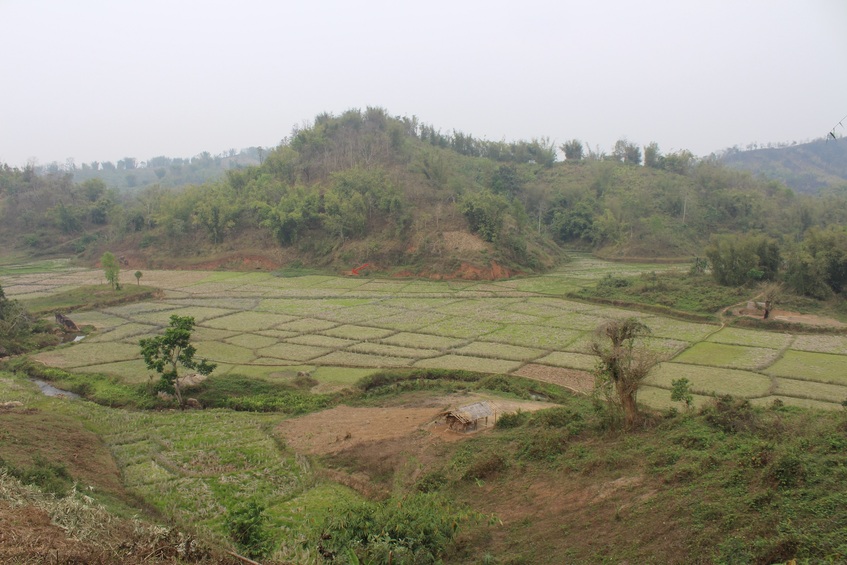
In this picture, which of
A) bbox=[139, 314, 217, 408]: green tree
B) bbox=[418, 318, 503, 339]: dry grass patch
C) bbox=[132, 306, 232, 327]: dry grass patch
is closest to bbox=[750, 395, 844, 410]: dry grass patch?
bbox=[418, 318, 503, 339]: dry grass patch

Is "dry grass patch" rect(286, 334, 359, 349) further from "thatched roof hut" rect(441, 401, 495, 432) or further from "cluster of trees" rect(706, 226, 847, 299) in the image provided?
"cluster of trees" rect(706, 226, 847, 299)

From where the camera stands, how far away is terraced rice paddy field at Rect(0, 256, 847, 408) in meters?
21.7

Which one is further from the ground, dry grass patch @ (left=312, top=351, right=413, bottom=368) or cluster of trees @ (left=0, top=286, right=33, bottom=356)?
cluster of trees @ (left=0, top=286, right=33, bottom=356)

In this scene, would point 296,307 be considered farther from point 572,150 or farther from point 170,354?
point 572,150

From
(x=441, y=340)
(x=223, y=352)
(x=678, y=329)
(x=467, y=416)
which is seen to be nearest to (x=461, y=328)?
(x=441, y=340)

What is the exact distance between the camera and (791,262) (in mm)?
32656

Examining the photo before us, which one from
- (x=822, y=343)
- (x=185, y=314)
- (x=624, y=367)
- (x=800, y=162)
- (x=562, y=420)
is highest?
(x=800, y=162)

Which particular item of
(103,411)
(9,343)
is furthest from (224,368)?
(9,343)

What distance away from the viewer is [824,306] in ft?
101

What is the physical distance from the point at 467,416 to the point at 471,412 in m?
0.29

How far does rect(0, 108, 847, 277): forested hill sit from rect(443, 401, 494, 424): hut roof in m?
31.1

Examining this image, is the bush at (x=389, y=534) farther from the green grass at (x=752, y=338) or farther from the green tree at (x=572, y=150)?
the green tree at (x=572, y=150)

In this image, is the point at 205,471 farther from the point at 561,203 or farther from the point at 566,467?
the point at 561,203

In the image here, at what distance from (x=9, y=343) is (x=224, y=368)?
1159 cm
